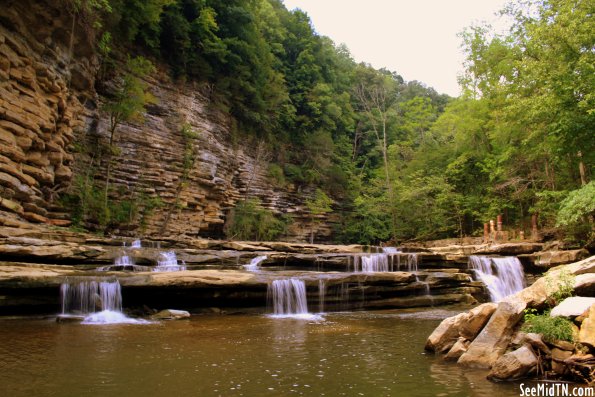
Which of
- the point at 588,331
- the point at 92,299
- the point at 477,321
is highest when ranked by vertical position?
the point at 588,331

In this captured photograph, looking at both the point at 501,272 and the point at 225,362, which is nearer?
the point at 225,362

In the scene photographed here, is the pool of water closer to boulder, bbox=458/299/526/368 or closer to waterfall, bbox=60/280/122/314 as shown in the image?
boulder, bbox=458/299/526/368

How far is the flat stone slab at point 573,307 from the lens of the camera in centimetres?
497

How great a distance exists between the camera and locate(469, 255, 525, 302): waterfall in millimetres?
14789

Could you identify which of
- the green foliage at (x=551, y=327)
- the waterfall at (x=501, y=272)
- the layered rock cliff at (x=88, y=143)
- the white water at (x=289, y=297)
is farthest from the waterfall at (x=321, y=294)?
the layered rock cliff at (x=88, y=143)

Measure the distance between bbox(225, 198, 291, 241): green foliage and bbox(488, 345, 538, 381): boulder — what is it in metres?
20.6

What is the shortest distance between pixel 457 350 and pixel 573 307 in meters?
1.55

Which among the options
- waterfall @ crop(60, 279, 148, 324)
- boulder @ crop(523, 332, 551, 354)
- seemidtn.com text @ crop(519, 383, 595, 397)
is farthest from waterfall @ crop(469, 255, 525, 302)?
waterfall @ crop(60, 279, 148, 324)

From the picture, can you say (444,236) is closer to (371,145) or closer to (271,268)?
(371,145)

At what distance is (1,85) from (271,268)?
10.2m

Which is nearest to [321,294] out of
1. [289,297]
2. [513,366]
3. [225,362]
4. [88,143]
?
[289,297]

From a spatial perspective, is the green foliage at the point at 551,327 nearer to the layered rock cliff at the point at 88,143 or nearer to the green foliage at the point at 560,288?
the green foliage at the point at 560,288

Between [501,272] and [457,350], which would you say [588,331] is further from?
[501,272]

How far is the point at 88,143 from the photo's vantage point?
62.4 feet
